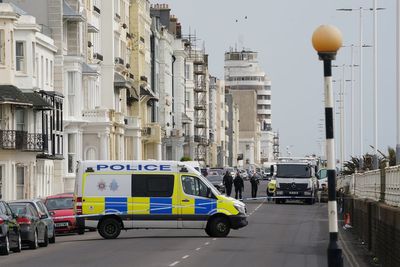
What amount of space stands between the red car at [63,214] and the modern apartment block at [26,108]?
13.5 metres

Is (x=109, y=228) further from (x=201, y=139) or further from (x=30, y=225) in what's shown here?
(x=201, y=139)

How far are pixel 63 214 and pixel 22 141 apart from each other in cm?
1668

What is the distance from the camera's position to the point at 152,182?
43.2 meters

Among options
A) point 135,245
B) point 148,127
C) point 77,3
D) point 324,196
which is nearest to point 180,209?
point 135,245

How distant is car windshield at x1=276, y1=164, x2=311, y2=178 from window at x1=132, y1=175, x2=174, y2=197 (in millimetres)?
34715

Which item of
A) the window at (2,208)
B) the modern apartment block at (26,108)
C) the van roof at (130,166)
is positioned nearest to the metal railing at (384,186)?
the van roof at (130,166)

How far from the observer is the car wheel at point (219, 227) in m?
42.6

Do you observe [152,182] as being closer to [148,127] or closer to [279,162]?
[279,162]

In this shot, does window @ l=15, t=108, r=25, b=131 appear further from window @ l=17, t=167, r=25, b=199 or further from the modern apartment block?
window @ l=17, t=167, r=25, b=199

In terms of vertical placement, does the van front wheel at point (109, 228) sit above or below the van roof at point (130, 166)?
below

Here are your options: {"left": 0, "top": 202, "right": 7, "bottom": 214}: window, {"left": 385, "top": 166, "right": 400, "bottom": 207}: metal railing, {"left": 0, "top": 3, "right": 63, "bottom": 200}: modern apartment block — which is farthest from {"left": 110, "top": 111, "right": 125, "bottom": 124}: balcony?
{"left": 385, "top": 166, "right": 400, "bottom": 207}: metal railing

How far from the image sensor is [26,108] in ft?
208

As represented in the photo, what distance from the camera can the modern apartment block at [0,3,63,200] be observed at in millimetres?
61375

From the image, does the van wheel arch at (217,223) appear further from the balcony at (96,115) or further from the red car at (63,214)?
the balcony at (96,115)
